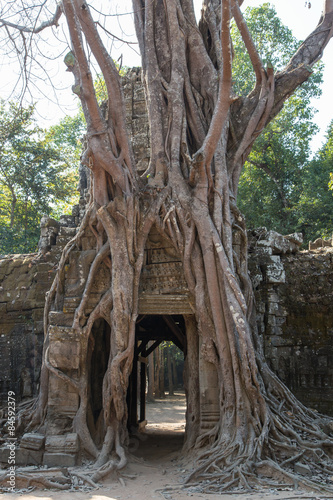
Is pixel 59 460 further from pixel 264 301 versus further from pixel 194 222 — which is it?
pixel 264 301

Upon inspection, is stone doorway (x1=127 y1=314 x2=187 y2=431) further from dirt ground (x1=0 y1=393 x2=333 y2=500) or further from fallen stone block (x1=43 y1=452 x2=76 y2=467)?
fallen stone block (x1=43 y1=452 x2=76 y2=467)

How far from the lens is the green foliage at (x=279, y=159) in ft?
36.0

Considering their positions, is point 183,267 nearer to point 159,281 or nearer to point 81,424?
point 159,281

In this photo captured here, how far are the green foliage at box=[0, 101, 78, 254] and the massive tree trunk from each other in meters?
5.28

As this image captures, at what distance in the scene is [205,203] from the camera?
16.6 ft

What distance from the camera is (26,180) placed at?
34.9ft

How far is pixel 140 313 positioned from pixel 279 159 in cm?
811

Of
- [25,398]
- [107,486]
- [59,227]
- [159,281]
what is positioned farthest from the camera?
[59,227]

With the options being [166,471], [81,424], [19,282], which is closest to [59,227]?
[19,282]

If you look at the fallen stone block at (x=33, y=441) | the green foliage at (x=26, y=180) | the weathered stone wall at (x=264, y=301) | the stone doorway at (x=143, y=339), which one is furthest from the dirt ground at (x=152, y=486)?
the green foliage at (x=26, y=180)

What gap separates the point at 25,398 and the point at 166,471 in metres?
2.25

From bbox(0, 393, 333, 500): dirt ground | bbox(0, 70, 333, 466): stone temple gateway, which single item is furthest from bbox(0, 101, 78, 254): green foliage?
bbox(0, 393, 333, 500): dirt ground

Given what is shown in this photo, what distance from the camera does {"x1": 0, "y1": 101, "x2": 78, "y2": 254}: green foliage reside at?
10398mm

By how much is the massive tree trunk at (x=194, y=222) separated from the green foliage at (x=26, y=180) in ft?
17.3
